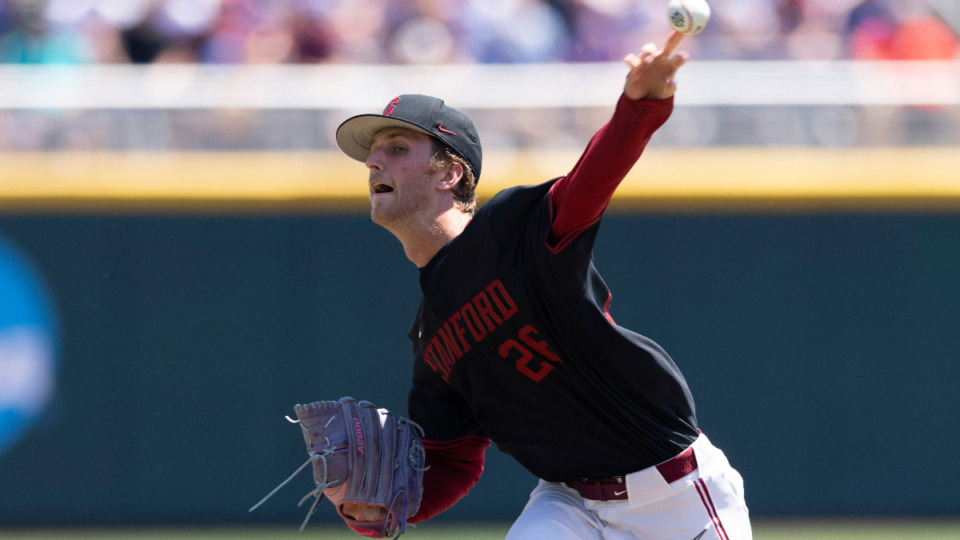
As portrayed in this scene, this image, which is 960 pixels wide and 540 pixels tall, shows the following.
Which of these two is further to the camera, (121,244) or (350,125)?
(121,244)

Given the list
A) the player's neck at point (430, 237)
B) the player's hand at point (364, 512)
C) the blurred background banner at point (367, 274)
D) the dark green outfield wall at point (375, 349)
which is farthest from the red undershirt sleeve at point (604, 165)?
the dark green outfield wall at point (375, 349)

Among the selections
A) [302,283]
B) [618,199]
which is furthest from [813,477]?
[302,283]

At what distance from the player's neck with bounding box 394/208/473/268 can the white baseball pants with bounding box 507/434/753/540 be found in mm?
835

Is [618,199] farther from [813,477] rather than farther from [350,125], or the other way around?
[350,125]

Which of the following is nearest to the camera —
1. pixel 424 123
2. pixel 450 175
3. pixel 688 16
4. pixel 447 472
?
pixel 688 16

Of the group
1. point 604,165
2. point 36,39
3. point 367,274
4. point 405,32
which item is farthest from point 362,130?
point 36,39

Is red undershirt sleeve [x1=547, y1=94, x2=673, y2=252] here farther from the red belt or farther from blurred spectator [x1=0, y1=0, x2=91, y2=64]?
blurred spectator [x1=0, y1=0, x2=91, y2=64]

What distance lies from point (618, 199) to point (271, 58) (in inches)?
103

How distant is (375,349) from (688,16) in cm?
451

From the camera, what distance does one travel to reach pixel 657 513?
3.28 meters

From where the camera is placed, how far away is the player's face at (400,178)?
340cm

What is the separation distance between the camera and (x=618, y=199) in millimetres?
6820

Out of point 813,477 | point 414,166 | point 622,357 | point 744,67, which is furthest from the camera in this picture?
point 744,67

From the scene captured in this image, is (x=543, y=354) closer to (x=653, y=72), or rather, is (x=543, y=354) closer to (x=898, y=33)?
(x=653, y=72)
